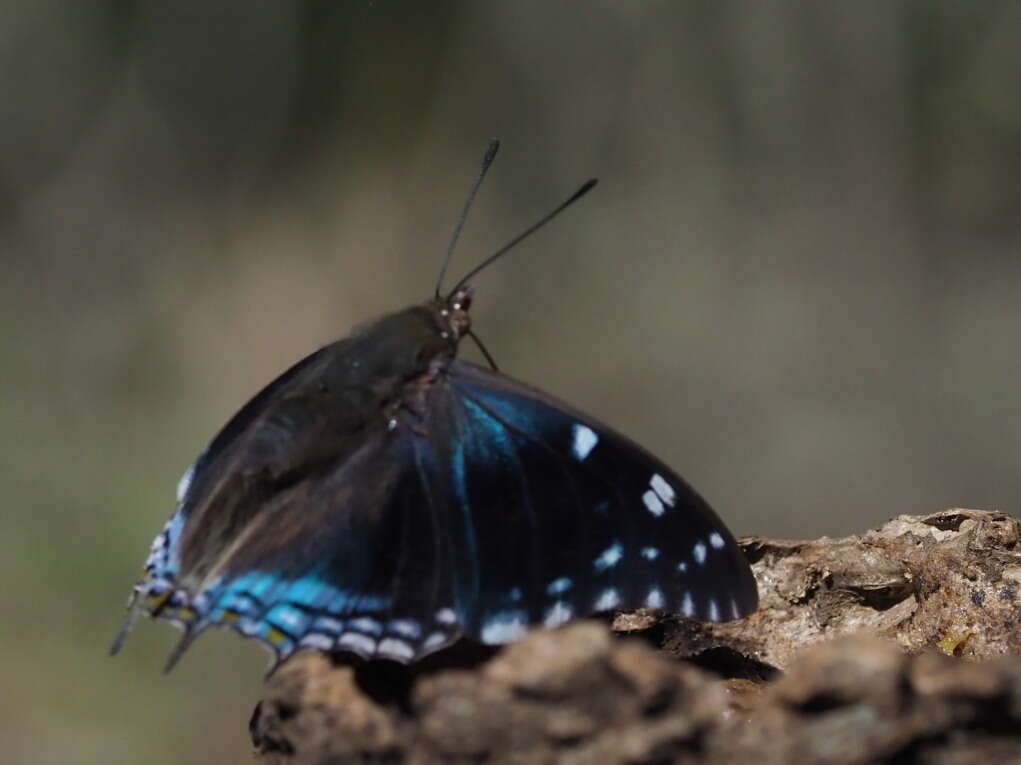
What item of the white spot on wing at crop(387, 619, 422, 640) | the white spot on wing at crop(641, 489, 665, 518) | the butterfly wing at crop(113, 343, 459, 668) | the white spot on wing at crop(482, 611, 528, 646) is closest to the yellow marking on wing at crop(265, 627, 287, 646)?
the butterfly wing at crop(113, 343, 459, 668)

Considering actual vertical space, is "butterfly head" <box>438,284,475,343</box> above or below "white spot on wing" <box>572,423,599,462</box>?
above

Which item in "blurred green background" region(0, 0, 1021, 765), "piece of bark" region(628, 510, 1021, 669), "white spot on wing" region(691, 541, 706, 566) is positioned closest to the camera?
"white spot on wing" region(691, 541, 706, 566)

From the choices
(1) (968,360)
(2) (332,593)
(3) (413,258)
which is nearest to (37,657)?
(3) (413,258)

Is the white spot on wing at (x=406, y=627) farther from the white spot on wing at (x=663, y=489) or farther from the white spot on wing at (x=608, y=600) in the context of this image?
the white spot on wing at (x=663, y=489)

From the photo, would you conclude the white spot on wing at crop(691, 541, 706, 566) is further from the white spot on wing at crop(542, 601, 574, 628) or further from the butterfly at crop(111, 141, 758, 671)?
the white spot on wing at crop(542, 601, 574, 628)

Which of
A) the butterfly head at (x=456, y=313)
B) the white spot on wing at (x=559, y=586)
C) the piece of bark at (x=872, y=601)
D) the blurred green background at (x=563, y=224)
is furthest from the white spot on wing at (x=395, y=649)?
the blurred green background at (x=563, y=224)

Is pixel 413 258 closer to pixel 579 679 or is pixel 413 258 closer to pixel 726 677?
pixel 726 677
